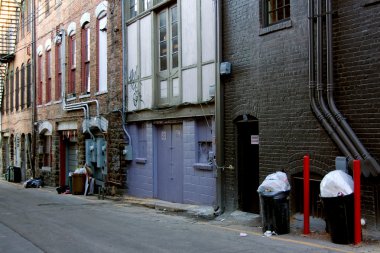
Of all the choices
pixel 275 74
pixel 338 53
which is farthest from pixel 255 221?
pixel 338 53

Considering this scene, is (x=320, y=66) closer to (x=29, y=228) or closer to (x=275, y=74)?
(x=275, y=74)

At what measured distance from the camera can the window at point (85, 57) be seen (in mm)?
20719

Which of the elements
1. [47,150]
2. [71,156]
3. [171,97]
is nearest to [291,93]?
[171,97]

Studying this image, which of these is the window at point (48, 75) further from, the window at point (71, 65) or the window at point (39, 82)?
the window at point (71, 65)

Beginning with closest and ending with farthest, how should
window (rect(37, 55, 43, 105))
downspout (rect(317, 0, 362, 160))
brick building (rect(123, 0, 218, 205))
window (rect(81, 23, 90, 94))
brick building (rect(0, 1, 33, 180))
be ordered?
1. downspout (rect(317, 0, 362, 160))
2. brick building (rect(123, 0, 218, 205))
3. window (rect(81, 23, 90, 94))
4. window (rect(37, 55, 43, 105))
5. brick building (rect(0, 1, 33, 180))

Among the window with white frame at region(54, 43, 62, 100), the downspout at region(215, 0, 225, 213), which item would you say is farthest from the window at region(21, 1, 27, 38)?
the downspout at region(215, 0, 225, 213)

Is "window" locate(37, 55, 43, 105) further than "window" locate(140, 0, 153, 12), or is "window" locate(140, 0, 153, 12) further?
"window" locate(37, 55, 43, 105)

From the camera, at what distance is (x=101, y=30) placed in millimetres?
19047

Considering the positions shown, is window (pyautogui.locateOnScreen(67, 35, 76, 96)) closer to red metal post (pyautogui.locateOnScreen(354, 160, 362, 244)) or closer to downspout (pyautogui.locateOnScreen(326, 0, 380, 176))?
downspout (pyautogui.locateOnScreen(326, 0, 380, 176))

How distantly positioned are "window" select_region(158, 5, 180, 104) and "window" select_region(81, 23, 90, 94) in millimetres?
6095

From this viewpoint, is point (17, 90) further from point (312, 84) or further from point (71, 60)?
point (312, 84)

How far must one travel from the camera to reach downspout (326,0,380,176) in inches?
326

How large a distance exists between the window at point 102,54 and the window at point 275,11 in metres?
9.15

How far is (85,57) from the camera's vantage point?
21.0m
